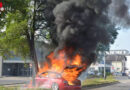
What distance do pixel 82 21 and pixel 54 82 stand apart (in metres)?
4.12

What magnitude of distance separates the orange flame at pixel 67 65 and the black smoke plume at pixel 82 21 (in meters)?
1.34

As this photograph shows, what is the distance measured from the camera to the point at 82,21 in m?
15.4

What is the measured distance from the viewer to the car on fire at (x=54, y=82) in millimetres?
14547

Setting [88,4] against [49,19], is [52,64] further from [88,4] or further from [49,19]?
[88,4]

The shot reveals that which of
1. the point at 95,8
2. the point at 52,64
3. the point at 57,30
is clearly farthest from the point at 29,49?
the point at 95,8

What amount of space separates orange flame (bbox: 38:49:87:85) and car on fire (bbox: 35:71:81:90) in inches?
13.7

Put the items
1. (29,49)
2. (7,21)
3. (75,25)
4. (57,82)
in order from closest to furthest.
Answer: (57,82)
(75,25)
(7,21)
(29,49)

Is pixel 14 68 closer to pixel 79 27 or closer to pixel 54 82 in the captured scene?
pixel 54 82

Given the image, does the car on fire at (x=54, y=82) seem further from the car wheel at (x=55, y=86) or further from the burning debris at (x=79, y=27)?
the burning debris at (x=79, y=27)

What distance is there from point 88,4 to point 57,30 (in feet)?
8.88

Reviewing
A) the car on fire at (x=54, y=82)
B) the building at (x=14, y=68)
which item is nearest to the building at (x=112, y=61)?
the car on fire at (x=54, y=82)

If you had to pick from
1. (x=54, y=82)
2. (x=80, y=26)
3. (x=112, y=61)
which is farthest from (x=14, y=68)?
(x=112, y=61)

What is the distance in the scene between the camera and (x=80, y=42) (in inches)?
627

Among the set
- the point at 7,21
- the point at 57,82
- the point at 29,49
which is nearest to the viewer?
the point at 57,82
